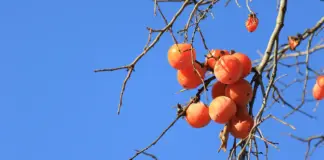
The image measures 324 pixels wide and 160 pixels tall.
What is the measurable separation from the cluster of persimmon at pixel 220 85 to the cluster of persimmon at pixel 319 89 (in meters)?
0.85

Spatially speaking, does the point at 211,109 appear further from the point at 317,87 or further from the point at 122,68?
the point at 317,87

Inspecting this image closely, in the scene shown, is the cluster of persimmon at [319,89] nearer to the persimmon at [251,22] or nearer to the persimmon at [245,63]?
the persimmon at [251,22]

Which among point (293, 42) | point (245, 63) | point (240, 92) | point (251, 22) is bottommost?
point (240, 92)

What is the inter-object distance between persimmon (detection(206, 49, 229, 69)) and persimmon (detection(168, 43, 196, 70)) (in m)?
0.08

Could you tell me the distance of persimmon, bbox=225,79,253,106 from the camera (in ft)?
6.66

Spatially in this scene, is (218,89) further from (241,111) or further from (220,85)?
(241,111)

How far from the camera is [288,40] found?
2520 millimetres

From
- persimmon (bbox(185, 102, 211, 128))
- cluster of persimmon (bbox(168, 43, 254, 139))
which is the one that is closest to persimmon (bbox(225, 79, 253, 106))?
cluster of persimmon (bbox(168, 43, 254, 139))

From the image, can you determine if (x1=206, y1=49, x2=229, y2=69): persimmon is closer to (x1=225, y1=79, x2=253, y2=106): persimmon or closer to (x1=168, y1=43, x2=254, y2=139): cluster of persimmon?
(x1=168, y1=43, x2=254, y2=139): cluster of persimmon

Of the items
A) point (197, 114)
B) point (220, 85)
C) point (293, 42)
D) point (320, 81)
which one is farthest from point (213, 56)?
point (320, 81)

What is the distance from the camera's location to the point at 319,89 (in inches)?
112

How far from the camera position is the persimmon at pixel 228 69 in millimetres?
1960

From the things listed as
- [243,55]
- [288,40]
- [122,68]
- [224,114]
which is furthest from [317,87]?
[122,68]

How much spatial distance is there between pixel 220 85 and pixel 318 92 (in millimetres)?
947
